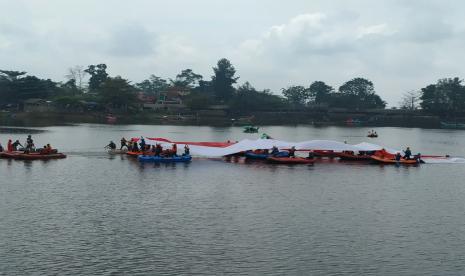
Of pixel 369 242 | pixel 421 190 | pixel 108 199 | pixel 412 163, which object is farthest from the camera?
pixel 412 163

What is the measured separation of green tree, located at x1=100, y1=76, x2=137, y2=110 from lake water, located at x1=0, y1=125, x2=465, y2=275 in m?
95.4

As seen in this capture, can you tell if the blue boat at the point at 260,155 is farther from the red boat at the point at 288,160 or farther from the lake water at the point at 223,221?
the lake water at the point at 223,221

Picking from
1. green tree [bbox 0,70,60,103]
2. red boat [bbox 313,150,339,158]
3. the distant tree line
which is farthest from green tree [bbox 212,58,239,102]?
red boat [bbox 313,150,339,158]

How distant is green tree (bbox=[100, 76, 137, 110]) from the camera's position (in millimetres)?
142375

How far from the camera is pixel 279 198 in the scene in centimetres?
3656

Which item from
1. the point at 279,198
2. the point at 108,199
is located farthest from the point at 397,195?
the point at 108,199

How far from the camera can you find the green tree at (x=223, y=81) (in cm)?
17925

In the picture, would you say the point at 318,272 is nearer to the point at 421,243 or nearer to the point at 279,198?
the point at 421,243

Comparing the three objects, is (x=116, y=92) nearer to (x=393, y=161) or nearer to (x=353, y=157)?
(x=353, y=157)

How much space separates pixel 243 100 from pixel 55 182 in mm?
134363

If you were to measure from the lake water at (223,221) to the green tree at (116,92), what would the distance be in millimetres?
95436

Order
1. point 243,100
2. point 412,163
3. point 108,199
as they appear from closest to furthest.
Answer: point 108,199 → point 412,163 → point 243,100

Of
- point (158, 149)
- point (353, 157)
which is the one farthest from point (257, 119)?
point (158, 149)

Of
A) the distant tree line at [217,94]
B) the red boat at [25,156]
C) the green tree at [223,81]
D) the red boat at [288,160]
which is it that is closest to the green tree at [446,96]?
the distant tree line at [217,94]
